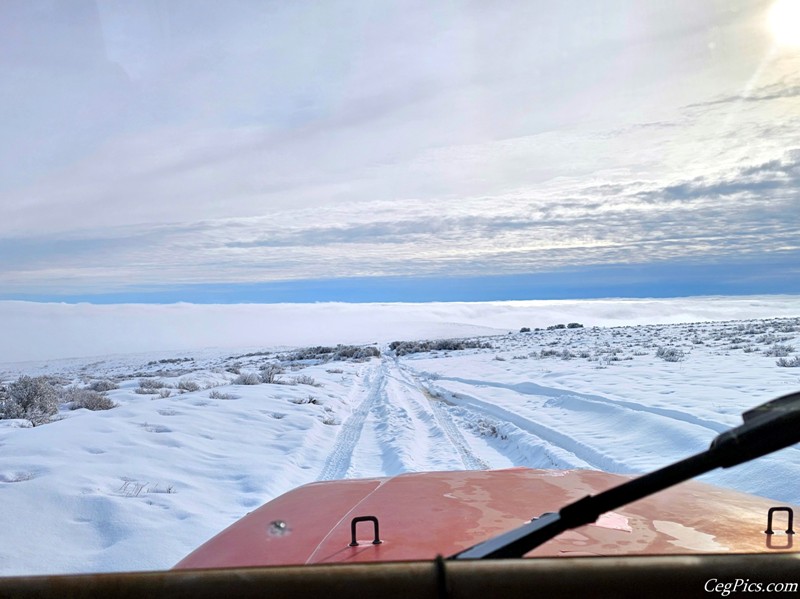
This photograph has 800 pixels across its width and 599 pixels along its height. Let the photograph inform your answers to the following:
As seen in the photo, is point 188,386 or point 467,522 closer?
point 467,522

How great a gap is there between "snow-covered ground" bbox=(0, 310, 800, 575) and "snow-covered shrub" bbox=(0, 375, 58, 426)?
0.37 metres

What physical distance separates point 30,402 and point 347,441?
21.9 ft

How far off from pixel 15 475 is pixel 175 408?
484 cm

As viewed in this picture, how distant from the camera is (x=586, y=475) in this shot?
11.8 feet

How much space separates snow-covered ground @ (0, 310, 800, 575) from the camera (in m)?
5.22

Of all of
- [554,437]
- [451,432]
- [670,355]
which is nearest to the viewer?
[554,437]

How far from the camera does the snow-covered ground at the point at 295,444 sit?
5223mm

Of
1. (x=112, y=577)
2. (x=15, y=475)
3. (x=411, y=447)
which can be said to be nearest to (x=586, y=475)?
(x=112, y=577)

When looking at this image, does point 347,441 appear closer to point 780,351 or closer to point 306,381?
point 306,381

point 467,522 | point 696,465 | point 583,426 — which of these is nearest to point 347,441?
point 583,426

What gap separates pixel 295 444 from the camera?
9141 mm

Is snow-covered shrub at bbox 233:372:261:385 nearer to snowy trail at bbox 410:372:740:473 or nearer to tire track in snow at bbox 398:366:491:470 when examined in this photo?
tire track in snow at bbox 398:366:491:470

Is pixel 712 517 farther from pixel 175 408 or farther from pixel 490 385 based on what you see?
pixel 490 385

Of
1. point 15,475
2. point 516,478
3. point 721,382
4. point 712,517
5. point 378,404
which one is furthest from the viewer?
point 378,404
